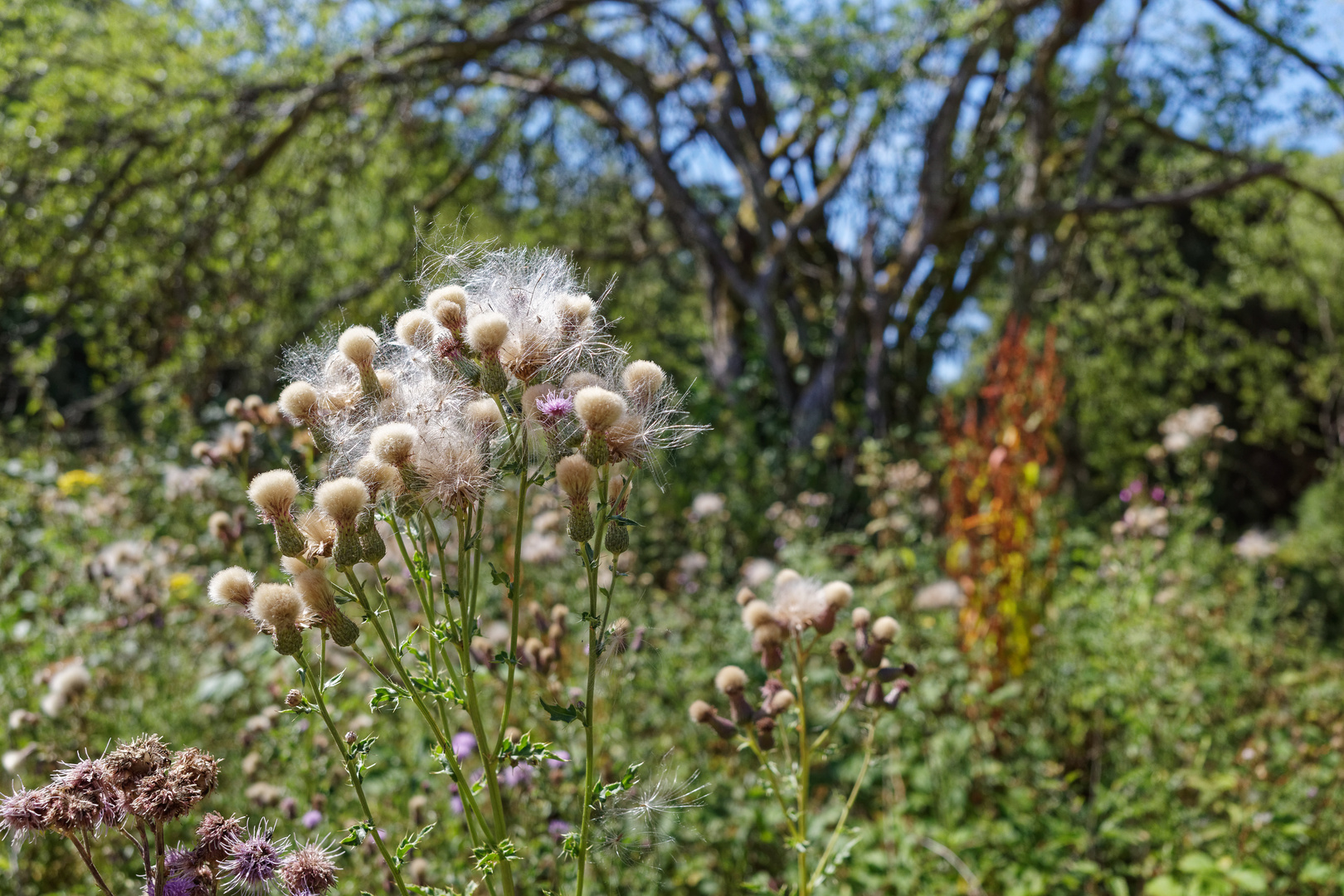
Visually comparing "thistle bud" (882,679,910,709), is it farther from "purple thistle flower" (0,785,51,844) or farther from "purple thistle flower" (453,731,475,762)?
"purple thistle flower" (0,785,51,844)

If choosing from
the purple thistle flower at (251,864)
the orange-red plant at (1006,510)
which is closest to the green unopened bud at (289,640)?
the purple thistle flower at (251,864)

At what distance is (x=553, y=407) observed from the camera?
1062 mm

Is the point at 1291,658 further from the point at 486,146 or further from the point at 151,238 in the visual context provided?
the point at 151,238

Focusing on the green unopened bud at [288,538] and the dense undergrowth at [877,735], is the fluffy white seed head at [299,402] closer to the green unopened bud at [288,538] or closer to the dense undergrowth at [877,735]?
the green unopened bud at [288,538]

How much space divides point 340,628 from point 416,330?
1.32 feet

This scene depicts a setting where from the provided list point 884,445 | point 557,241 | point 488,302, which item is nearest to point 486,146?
point 557,241

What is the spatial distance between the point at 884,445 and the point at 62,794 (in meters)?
5.32

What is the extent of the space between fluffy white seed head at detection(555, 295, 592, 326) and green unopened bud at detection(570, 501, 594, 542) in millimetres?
245

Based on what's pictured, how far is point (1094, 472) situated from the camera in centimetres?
1350

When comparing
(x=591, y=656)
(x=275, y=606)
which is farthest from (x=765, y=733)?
(x=275, y=606)

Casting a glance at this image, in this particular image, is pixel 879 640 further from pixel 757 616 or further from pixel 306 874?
pixel 306 874

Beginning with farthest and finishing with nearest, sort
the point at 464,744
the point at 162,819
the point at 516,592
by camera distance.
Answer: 1. the point at 464,744
2. the point at 516,592
3. the point at 162,819

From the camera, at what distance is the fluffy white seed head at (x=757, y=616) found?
4.55ft

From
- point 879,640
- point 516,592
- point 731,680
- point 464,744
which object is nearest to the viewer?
point 516,592
